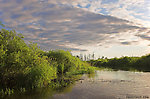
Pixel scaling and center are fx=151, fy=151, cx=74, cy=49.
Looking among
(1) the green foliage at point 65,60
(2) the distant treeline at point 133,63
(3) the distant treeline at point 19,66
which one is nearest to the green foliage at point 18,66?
(3) the distant treeline at point 19,66

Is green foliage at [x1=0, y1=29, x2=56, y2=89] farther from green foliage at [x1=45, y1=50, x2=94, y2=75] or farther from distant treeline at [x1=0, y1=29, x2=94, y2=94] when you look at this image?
green foliage at [x1=45, y1=50, x2=94, y2=75]

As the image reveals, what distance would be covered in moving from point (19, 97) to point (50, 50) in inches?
682

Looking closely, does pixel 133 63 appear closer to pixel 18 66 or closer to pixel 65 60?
pixel 65 60

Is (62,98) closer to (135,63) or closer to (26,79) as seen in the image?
(26,79)

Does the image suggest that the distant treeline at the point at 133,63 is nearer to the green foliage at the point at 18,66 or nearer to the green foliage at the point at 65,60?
the green foliage at the point at 65,60

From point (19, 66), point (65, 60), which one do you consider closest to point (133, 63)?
point (65, 60)

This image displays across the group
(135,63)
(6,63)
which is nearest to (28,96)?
(6,63)

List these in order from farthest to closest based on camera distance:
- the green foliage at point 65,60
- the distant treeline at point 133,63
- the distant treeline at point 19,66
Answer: the distant treeline at point 133,63
the green foliage at point 65,60
the distant treeline at point 19,66

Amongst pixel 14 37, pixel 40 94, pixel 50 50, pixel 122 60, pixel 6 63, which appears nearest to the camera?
pixel 40 94

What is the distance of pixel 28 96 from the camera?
480 inches

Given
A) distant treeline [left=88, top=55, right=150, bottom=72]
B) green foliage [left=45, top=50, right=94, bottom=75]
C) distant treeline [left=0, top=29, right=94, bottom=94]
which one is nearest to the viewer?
distant treeline [left=0, top=29, right=94, bottom=94]

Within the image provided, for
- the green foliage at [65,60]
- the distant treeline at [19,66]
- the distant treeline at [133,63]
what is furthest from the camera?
the distant treeline at [133,63]

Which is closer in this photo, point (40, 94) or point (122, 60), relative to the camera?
point (40, 94)

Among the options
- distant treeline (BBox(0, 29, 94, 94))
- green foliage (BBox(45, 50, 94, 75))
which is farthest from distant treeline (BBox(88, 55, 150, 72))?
distant treeline (BBox(0, 29, 94, 94))
